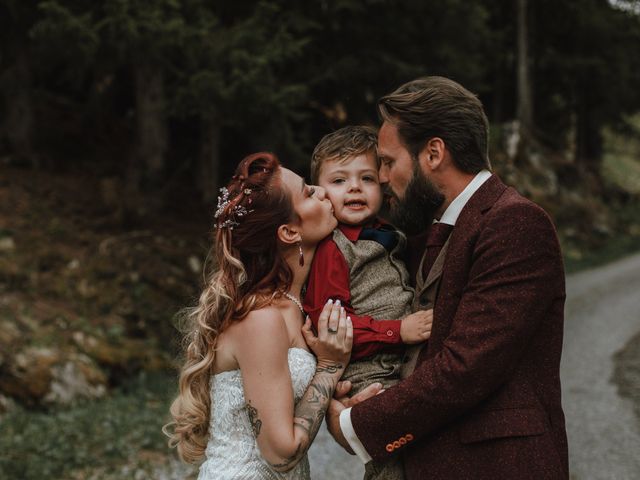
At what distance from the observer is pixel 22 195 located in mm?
10359

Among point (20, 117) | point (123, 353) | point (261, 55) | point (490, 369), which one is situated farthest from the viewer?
point (20, 117)

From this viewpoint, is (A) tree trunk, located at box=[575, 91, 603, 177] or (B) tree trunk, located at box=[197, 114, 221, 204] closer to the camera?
(B) tree trunk, located at box=[197, 114, 221, 204]

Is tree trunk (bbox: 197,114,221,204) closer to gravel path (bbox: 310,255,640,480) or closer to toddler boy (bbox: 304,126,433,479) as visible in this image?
gravel path (bbox: 310,255,640,480)

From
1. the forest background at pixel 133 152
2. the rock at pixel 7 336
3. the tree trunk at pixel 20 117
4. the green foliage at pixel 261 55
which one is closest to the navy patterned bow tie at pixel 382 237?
the green foliage at pixel 261 55

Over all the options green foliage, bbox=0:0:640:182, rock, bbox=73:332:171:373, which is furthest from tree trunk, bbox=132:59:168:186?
rock, bbox=73:332:171:373

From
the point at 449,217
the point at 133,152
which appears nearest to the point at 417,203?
the point at 449,217

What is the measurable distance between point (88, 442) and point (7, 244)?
389 cm

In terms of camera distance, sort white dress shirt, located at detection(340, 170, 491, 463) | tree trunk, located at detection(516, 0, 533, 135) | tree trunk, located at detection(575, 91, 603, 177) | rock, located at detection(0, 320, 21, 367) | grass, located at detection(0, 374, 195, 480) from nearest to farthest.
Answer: white dress shirt, located at detection(340, 170, 491, 463) → grass, located at detection(0, 374, 195, 480) → rock, located at detection(0, 320, 21, 367) → tree trunk, located at detection(516, 0, 533, 135) → tree trunk, located at detection(575, 91, 603, 177)

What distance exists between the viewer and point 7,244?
9047 millimetres

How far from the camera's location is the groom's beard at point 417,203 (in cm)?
251

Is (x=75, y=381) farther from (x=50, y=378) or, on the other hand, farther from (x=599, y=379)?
(x=599, y=379)

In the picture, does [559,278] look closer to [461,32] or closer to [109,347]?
[109,347]

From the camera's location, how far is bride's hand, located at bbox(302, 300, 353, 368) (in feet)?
8.32

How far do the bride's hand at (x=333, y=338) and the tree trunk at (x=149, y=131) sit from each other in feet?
26.7
